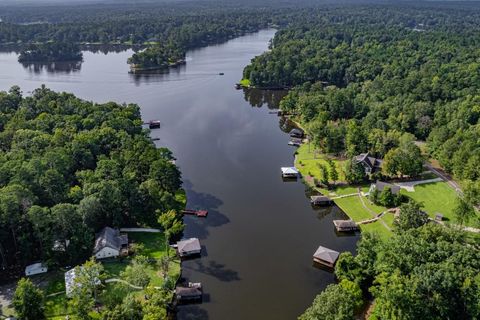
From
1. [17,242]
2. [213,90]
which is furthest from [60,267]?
[213,90]

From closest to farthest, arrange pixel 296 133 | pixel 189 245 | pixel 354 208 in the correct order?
pixel 189 245, pixel 354 208, pixel 296 133

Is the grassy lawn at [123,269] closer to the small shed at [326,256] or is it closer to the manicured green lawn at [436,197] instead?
Result: the small shed at [326,256]

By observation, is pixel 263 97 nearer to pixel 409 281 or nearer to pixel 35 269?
pixel 35 269

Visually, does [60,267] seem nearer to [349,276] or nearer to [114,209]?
[114,209]

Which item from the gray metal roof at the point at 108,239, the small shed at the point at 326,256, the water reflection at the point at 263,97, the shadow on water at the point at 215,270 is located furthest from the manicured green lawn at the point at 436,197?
the water reflection at the point at 263,97

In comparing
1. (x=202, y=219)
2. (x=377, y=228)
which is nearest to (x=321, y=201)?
(x=377, y=228)

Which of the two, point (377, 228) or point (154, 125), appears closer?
point (377, 228)

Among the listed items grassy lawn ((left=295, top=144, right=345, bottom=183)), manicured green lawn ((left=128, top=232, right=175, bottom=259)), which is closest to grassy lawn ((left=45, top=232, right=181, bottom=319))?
manicured green lawn ((left=128, top=232, right=175, bottom=259))

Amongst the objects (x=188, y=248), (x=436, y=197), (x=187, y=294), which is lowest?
(x=187, y=294)
